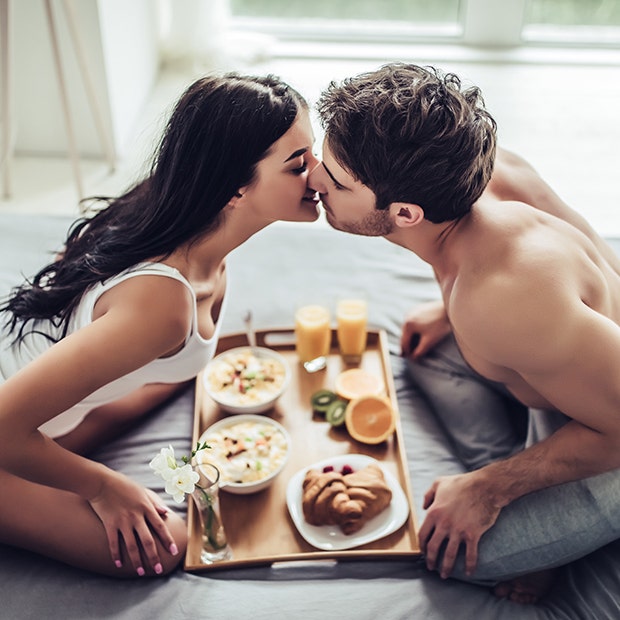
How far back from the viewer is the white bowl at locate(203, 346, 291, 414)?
79.7 inches

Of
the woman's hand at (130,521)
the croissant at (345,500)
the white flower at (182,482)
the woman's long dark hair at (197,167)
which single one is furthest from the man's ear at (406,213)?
the woman's hand at (130,521)

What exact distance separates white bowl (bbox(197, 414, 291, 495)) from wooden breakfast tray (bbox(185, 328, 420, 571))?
0.05 metres

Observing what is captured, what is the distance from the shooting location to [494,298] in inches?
61.3

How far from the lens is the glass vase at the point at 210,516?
1574mm

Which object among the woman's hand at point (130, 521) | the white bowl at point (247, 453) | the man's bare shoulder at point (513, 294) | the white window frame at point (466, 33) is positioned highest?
the man's bare shoulder at point (513, 294)

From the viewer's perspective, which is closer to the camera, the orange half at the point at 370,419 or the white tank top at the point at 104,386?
the white tank top at the point at 104,386

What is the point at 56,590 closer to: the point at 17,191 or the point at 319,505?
the point at 319,505

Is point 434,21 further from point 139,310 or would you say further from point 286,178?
point 139,310

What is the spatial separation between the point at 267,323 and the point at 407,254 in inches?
21.6

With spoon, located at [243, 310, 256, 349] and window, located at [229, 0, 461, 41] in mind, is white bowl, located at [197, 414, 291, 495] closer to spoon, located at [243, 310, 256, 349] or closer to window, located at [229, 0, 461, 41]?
spoon, located at [243, 310, 256, 349]

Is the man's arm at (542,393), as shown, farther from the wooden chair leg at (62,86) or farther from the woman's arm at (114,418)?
the wooden chair leg at (62,86)

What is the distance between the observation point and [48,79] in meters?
3.42

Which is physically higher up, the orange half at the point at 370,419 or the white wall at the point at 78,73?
the white wall at the point at 78,73

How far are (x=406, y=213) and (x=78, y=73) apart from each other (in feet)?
7.13
